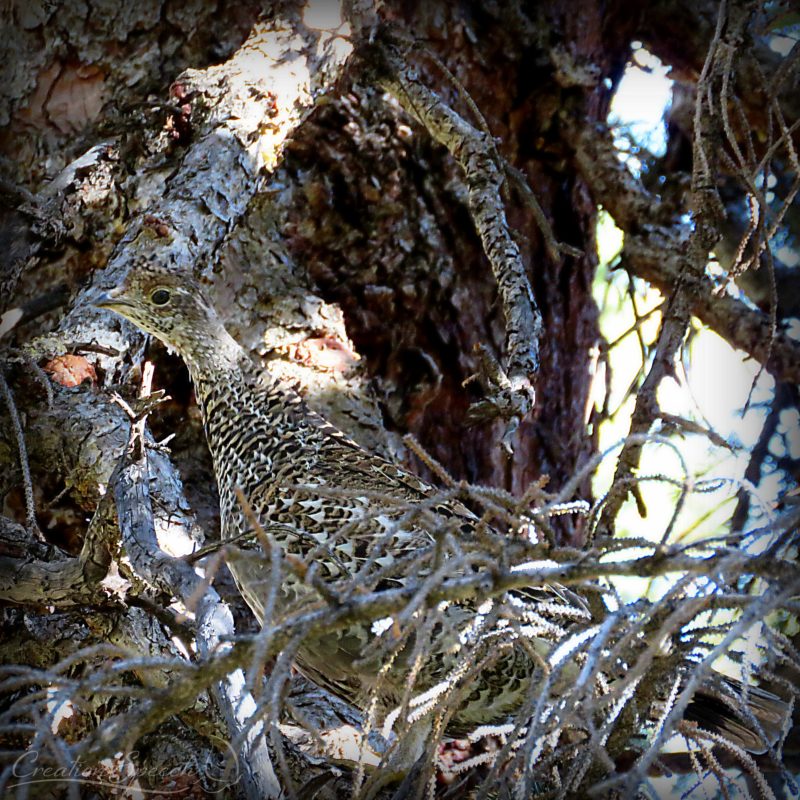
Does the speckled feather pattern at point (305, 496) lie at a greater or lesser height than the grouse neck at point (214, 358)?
lesser

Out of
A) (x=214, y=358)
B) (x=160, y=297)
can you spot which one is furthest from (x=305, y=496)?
(x=160, y=297)

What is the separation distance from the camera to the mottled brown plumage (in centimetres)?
207

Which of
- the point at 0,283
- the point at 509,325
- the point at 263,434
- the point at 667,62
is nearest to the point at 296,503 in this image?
the point at 263,434

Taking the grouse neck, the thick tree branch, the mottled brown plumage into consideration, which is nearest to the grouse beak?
the mottled brown plumage

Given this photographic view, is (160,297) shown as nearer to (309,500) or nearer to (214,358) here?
(214,358)


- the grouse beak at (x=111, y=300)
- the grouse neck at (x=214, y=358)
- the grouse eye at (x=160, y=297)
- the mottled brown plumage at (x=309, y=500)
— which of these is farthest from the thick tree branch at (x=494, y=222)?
the grouse beak at (x=111, y=300)

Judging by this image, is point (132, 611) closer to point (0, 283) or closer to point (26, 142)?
point (0, 283)

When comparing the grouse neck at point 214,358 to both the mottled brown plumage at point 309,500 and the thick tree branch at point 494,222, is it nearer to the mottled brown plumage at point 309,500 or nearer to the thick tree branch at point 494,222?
the mottled brown plumage at point 309,500

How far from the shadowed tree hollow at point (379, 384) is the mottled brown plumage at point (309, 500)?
0.04 ft

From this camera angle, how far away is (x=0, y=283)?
246 centimetres

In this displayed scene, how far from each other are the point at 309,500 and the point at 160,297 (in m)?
0.81

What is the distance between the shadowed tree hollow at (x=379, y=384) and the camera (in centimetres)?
142

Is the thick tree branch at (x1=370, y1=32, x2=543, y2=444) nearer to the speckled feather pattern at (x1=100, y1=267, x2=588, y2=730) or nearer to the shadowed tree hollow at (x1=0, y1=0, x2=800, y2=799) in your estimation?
the shadowed tree hollow at (x1=0, y1=0, x2=800, y2=799)

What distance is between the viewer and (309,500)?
7.79 feet
